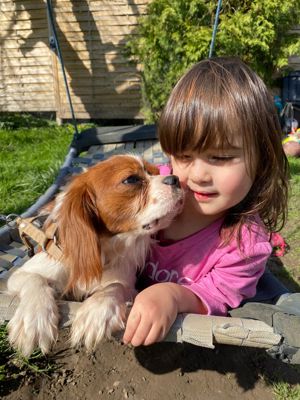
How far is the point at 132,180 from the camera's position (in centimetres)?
184

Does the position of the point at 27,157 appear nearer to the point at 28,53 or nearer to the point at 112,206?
the point at 28,53

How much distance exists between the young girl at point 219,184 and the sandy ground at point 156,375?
1.45ft

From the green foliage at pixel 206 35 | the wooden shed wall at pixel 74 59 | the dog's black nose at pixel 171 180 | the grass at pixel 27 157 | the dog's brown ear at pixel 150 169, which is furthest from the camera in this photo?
the wooden shed wall at pixel 74 59

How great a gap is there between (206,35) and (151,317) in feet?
17.5

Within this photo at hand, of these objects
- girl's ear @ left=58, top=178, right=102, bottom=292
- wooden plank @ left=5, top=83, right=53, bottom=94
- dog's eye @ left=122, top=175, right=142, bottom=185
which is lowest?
wooden plank @ left=5, top=83, right=53, bottom=94

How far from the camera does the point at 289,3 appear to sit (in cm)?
618

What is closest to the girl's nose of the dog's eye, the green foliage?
the dog's eye

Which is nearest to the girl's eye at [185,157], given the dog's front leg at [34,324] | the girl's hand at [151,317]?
the girl's hand at [151,317]

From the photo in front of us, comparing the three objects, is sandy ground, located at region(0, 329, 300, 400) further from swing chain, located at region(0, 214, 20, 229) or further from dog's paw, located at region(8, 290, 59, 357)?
swing chain, located at region(0, 214, 20, 229)

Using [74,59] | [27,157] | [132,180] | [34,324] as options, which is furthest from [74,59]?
[34,324]

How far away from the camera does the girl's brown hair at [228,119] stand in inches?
66.4

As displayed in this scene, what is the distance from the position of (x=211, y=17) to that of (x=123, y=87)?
2.51 meters

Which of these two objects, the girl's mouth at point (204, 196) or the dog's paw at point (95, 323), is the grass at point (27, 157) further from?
the dog's paw at point (95, 323)

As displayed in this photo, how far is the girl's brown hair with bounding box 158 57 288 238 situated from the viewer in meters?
1.69
